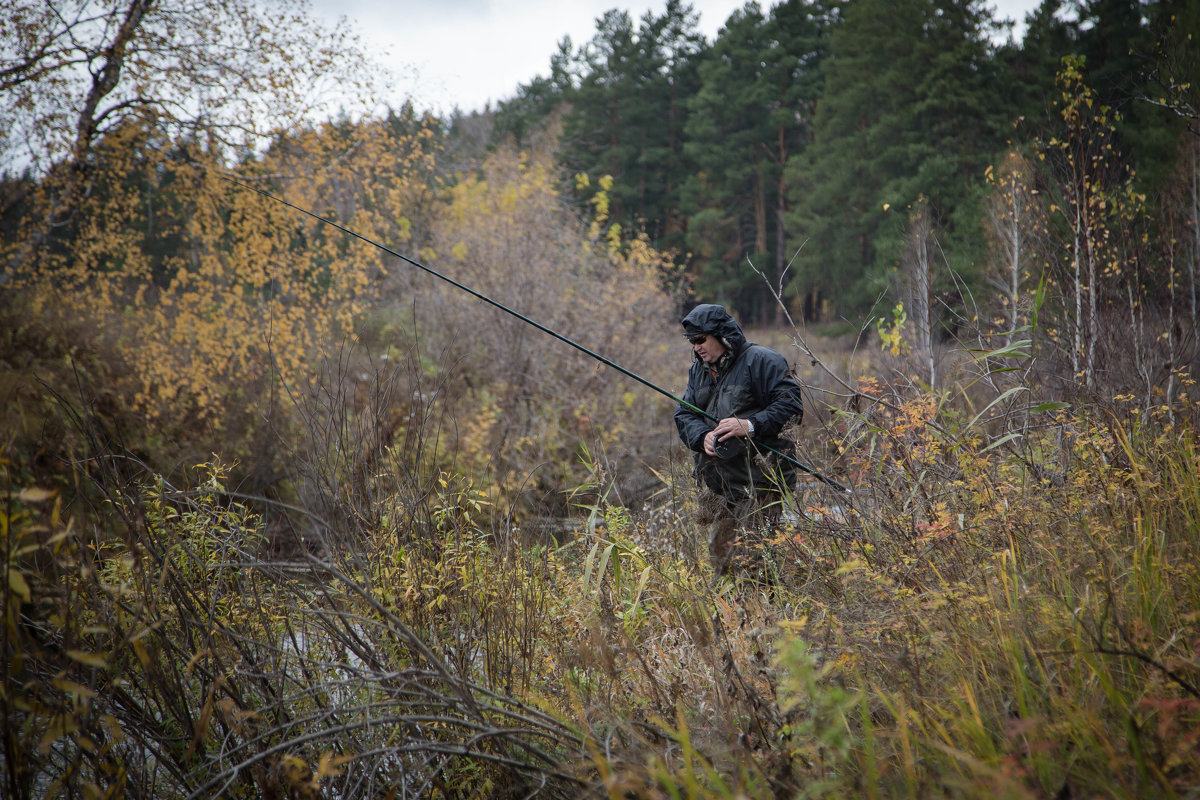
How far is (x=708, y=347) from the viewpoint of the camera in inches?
152

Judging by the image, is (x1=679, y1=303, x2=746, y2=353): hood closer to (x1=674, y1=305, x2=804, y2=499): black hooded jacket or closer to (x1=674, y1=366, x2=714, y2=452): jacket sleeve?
(x1=674, y1=305, x2=804, y2=499): black hooded jacket

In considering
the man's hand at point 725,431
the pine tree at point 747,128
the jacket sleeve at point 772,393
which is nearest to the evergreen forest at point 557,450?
the jacket sleeve at point 772,393

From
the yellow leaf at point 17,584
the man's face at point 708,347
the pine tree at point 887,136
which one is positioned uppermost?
the pine tree at point 887,136

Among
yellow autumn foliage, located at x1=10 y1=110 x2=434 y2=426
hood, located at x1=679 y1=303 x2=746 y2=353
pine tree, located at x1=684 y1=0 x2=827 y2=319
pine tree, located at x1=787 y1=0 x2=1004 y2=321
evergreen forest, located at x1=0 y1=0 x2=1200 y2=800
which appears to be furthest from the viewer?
pine tree, located at x1=684 y1=0 x2=827 y2=319

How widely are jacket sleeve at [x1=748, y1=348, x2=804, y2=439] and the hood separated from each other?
140 millimetres

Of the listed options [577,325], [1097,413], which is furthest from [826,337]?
[1097,413]

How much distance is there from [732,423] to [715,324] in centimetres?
58

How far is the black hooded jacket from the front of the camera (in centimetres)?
353

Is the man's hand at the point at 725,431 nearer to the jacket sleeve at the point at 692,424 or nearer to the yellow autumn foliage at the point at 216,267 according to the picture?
the jacket sleeve at the point at 692,424

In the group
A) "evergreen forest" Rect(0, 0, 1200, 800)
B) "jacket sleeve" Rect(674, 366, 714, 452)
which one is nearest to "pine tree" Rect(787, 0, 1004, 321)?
"evergreen forest" Rect(0, 0, 1200, 800)

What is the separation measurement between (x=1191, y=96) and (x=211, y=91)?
10.1 m

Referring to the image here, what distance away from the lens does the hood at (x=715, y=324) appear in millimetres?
3744

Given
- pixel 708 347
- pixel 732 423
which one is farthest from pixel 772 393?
pixel 708 347

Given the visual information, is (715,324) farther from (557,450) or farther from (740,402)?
(557,450)
